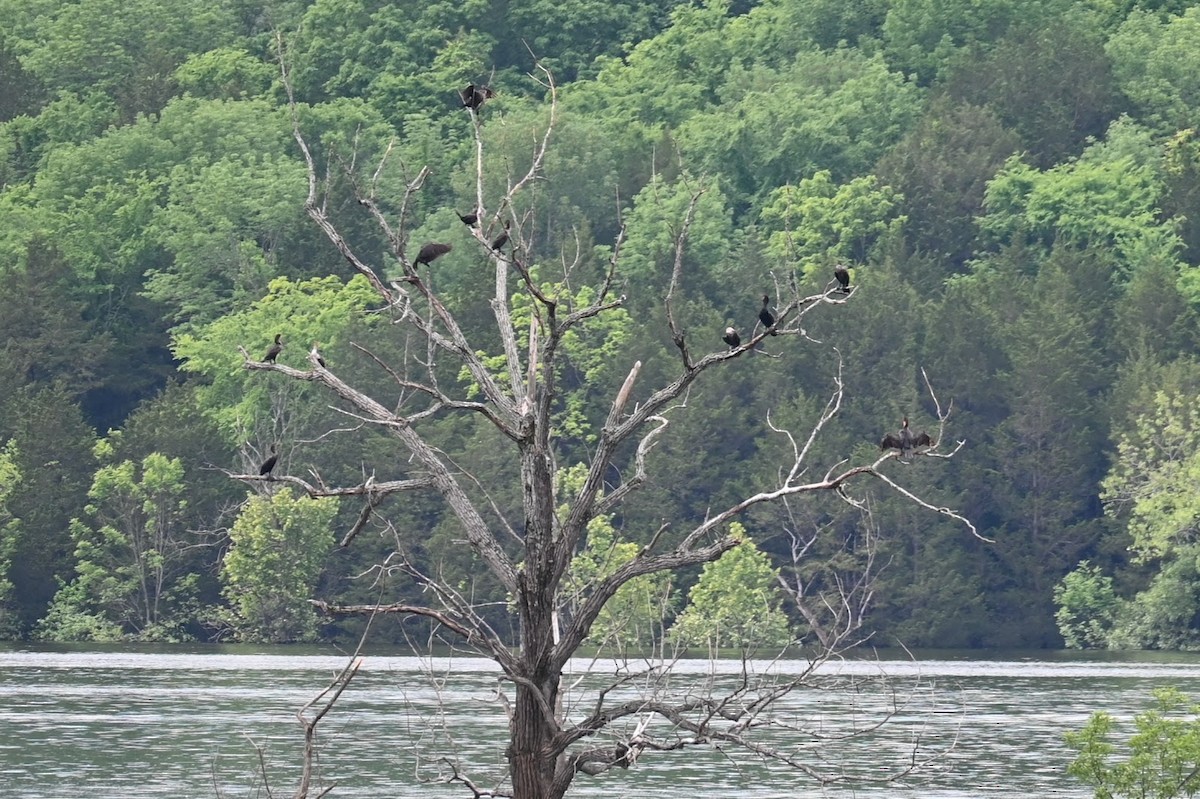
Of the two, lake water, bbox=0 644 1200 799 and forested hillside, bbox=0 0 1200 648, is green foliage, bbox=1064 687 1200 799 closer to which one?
lake water, bbox=0 644 1200 799

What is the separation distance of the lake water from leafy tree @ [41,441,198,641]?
45.2 feet

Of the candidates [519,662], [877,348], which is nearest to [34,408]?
[877,348]

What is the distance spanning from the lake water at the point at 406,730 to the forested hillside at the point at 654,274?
37.4ft

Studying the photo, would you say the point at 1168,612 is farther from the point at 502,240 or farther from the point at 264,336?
the point at 502,240

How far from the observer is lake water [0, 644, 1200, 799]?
45188 millimetres

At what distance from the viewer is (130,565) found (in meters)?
96.2

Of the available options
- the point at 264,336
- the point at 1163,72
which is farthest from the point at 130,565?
the point at 1163,72

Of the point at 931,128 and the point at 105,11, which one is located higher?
the point at 105,11

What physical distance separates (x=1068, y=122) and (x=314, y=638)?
146 feet

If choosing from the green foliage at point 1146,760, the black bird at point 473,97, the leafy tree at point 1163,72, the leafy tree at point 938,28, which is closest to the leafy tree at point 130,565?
the leafy tree at point 1163,72

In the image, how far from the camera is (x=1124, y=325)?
101m

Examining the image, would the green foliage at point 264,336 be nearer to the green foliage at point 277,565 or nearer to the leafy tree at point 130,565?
the leafy tree at point 130,565

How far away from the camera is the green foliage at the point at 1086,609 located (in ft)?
309

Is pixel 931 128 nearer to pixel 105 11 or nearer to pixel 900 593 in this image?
pixel 900 593
